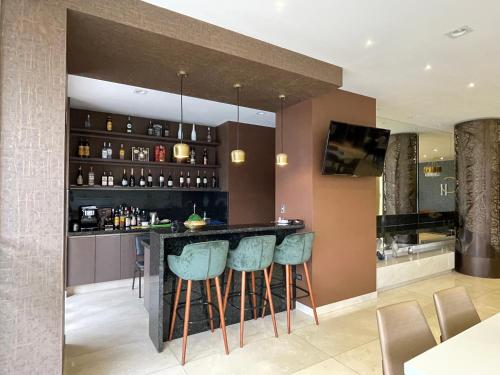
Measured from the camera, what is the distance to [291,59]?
2770 millimetres

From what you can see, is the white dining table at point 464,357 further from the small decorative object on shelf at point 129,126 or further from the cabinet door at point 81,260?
the small decorative object on shelf at point 129,126

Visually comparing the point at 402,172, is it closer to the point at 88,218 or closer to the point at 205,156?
the point at 205,156

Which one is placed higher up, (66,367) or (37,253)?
(37,253)

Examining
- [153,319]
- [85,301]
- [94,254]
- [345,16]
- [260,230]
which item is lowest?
[85,301]

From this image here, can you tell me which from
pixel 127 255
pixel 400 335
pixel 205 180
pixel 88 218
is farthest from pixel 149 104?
pixel 400 335

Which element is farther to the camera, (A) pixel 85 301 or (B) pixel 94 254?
(B) pixel 94 254

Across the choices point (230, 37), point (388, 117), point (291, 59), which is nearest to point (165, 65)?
point (230, 37)

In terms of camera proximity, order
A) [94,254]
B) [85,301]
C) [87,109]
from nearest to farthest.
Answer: [85,301] < [94,254] < [87,109]

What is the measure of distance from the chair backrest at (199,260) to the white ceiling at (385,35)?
71.1 inches

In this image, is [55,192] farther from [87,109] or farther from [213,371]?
[87,109]

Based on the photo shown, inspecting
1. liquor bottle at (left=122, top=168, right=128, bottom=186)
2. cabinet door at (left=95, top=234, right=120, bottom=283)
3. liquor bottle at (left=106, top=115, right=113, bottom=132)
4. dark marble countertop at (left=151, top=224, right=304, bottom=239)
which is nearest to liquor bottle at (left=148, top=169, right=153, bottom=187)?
liquor bottle at (left=122, top=168, right=128, bottom=186)

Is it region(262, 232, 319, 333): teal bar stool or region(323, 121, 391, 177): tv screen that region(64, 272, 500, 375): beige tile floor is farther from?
region(323, 121, 391, 177): tv screen

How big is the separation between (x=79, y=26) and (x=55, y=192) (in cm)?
118

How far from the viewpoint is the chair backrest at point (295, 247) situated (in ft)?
10.0
